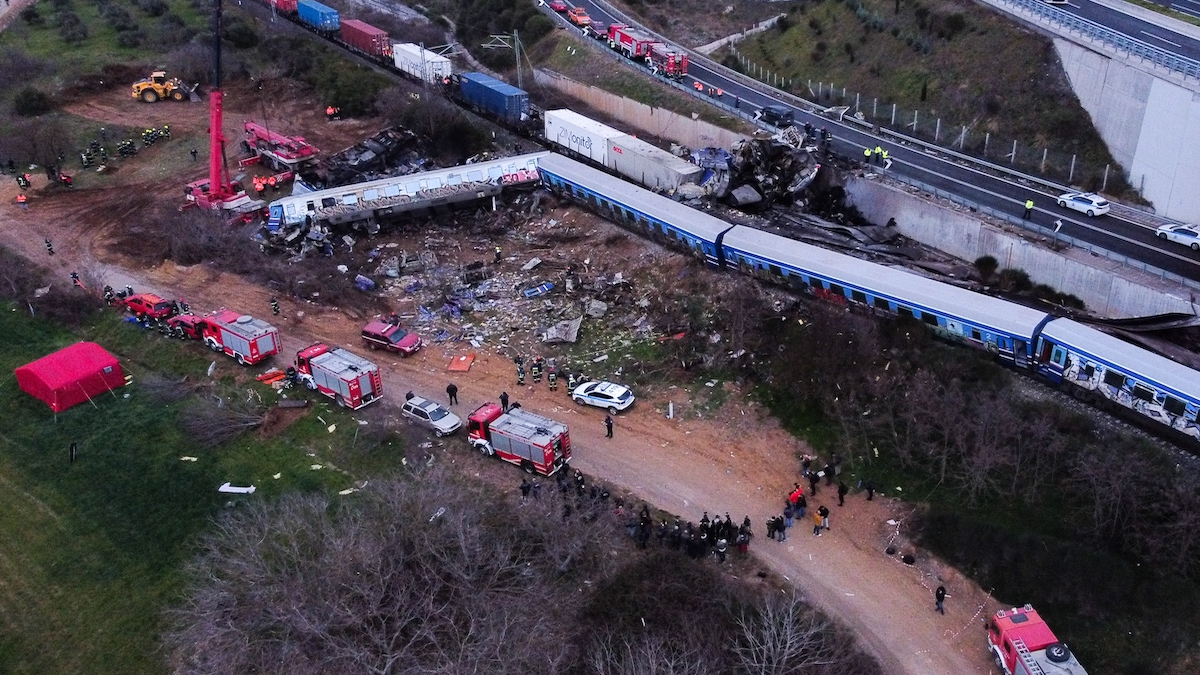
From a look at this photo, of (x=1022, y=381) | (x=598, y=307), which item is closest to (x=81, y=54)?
(x=598, y=307)

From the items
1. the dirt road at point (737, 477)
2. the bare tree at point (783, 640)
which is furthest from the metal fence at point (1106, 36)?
the bare tree at point (783, 640)

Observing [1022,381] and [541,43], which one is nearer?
[1022,381]

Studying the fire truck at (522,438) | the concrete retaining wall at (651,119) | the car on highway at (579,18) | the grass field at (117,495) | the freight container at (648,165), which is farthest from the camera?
the car on highway at (579,18)

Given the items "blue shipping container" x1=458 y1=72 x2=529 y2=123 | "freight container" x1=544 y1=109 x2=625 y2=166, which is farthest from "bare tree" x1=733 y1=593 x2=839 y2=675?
"blue shipping container" x1=458 y1=72 x2=529 y2=123

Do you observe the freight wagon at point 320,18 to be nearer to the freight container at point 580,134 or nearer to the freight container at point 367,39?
the freight container at point 367,39

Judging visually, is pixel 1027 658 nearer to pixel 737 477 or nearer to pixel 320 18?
pixel 737 477

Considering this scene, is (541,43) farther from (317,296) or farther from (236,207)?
(317,296)

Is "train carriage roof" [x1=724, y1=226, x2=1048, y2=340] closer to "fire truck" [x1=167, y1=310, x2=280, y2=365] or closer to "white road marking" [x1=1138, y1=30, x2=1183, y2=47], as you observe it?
"fire truck" [x1=167, y1=310, x2=280, y2=365]
